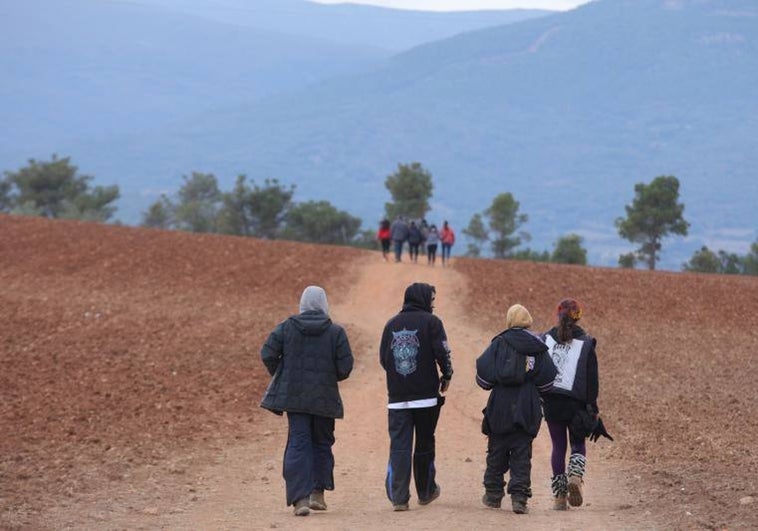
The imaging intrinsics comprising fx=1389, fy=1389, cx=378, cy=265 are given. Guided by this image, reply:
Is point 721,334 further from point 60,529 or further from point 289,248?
point 60,529

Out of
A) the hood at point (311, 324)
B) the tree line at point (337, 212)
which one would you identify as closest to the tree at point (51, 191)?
the tree line at point (337, 212)

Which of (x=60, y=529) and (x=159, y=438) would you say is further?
(x=159, y=438)

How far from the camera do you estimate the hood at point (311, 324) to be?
38.9 feet

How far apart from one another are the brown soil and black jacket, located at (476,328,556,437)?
2.65 feet

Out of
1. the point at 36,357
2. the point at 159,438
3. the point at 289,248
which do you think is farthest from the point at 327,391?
the point at 289,248

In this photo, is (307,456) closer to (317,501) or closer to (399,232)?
(317,501)

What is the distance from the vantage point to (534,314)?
29047mm

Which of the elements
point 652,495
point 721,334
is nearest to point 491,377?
point 652,495

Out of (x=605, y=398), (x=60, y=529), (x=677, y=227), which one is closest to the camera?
(x=60, y=529)

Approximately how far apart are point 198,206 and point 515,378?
96949 mm

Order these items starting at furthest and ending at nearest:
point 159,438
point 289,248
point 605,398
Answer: point 289,248
point 605,398
point 159,438

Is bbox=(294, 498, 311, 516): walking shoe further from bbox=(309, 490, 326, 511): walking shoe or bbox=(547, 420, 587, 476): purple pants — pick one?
bbox=(547, 420, 587, 476): purple pants

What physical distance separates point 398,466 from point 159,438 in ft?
16.5

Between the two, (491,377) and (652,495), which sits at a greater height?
(491,377)
